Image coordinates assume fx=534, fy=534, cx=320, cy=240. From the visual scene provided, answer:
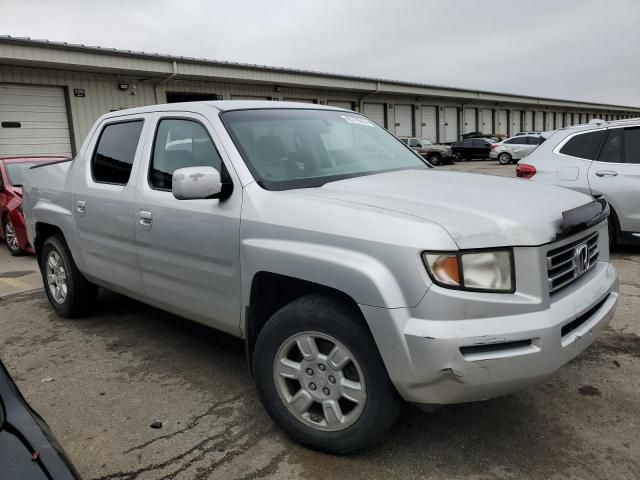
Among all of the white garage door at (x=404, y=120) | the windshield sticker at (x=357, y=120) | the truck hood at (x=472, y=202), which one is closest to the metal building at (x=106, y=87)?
the white garage door at (x=404, y=120)

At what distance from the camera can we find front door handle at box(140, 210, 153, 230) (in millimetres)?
3455

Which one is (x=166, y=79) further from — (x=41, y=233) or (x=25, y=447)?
(x=25, y=447)

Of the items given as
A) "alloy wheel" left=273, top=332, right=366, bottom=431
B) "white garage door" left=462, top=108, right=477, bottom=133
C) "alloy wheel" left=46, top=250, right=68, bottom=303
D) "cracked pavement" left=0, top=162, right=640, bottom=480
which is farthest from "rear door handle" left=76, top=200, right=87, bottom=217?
"white garage door" left=462, top=108, right=477, bottom=133

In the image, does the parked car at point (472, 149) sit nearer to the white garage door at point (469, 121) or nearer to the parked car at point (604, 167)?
the white garage door at point (469, 121)

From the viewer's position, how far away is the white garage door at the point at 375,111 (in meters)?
30.6

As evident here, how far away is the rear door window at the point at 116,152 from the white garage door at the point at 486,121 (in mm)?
42763

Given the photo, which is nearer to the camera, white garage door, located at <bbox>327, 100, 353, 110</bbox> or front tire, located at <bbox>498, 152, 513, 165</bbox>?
white garage door, located at <bbox>327, 100, 353, 110</bbox>

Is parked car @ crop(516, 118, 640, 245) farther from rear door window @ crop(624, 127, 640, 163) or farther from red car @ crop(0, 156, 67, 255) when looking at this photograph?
red car @ crop(0, 156, 67, 255)

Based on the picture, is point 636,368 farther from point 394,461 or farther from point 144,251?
point 144,251

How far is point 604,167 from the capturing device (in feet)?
21.0

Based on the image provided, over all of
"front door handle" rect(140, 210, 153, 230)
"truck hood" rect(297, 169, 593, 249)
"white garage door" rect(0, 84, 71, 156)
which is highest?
"white garage door" rect(0, 84, 71, 156)

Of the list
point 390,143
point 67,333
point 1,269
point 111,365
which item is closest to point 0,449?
point 111,365

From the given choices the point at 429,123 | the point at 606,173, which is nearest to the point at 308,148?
the point at 606,173

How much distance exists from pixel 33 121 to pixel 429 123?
26919mm
